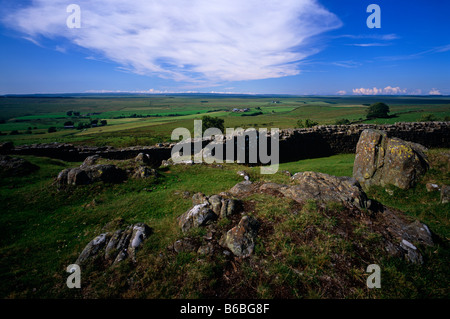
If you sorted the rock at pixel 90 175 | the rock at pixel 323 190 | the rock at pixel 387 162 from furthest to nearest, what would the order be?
the rock at pixel 90 175 → the rock at pixel 387 162 → the rock at pixel 323 190

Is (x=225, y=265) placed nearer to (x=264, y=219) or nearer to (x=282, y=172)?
(x=264, y=219)

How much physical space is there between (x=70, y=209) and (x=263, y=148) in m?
18.5

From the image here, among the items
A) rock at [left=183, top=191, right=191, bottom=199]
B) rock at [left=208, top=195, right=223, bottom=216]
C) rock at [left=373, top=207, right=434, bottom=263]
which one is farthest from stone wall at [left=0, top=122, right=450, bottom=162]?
rock at [left=208, top=195, right=223, bottom=216]

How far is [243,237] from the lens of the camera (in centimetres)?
605

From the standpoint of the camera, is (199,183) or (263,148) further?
(263,148)

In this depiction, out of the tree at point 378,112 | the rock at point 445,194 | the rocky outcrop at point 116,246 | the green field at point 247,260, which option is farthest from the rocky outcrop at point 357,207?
the tree at point 378,112

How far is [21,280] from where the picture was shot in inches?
241

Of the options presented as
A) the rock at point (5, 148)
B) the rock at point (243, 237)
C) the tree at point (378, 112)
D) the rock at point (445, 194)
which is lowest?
the rock at point (243, 237)

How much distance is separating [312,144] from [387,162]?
12.7m

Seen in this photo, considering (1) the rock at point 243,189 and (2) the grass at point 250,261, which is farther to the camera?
Answer: (1) the rock at point 243,189

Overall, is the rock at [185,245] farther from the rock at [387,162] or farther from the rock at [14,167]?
the rock at [14,167]

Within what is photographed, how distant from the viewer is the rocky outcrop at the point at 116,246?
632cm

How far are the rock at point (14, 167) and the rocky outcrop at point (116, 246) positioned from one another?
48.5 ft
